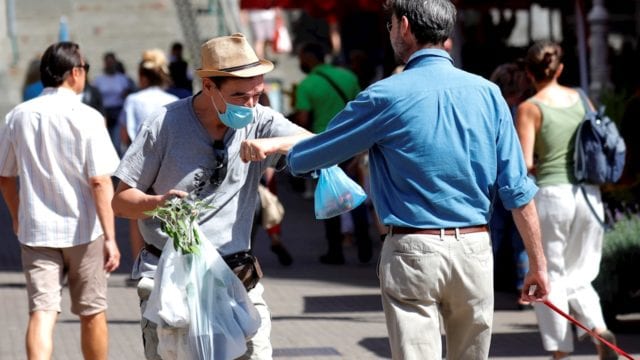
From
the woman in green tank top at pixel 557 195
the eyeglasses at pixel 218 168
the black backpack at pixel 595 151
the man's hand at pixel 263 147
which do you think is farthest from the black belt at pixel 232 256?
the black backpack at pixel 595 151

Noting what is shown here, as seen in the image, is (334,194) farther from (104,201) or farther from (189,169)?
(104,201)

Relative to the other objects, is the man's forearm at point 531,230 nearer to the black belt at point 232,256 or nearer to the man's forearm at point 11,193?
the black belt at point 232,256

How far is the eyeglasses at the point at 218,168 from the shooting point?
526cm

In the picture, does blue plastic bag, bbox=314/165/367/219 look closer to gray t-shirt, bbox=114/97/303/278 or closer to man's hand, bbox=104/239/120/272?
gray t-shirt, bbox=114/97/303/278

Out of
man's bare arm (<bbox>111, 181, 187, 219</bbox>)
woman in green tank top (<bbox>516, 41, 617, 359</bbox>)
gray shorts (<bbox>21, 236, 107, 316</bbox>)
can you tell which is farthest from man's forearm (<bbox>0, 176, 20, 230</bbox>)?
woman in green tank top (<bbox>516, 41, 617, 359</bbox>)

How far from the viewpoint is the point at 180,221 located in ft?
16.5

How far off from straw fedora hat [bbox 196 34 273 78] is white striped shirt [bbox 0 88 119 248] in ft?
6.34

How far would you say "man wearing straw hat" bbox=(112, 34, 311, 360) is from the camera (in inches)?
204

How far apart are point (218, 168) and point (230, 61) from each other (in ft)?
1.29

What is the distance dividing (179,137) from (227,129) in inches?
7.6

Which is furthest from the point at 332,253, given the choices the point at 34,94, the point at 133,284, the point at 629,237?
the point at 629,237

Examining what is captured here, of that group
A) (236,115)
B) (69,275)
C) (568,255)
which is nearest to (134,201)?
(236,115)

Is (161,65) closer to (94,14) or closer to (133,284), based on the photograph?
(133,284)

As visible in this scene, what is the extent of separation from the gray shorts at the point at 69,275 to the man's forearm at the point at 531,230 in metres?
2.66
